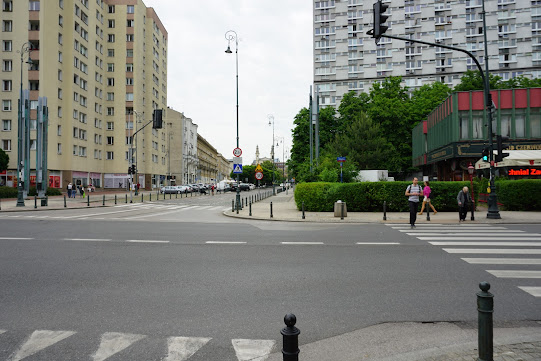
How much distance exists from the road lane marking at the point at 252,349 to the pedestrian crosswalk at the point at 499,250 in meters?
4.14

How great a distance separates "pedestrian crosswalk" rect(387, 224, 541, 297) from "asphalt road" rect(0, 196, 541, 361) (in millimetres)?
147

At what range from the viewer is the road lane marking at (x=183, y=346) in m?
3.68

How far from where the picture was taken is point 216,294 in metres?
5.62

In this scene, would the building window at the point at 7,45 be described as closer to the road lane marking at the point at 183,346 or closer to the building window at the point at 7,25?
the building window at the point at 7,25

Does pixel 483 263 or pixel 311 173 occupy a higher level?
pixel 311 173

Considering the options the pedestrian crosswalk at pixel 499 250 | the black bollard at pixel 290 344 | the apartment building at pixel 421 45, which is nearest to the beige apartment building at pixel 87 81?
the pedestrian crosswalk at pixel 499 250

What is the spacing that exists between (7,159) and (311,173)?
36.9 meters

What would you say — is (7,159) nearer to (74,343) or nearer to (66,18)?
(66,18)

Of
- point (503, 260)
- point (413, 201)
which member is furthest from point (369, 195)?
point (503, 260)

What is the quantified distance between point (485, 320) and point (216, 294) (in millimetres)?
3699

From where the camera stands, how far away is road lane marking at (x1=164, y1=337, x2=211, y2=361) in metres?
3.68

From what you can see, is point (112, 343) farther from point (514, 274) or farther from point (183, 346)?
point (514, 274)

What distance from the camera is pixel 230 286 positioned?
6059 millimetres

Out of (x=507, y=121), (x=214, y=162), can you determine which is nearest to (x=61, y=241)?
(x=507, y=121)
